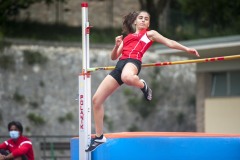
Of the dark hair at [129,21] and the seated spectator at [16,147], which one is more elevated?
the dark hair at [129,21]

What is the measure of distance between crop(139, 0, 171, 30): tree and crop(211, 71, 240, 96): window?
9155mm

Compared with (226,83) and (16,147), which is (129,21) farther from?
(226,83)

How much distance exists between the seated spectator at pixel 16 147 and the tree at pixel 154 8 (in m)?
19.0

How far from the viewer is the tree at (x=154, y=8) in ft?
107

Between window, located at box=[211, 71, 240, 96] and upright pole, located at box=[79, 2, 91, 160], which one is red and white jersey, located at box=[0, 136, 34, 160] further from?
window, located at box=[211, 71, 240, 96]

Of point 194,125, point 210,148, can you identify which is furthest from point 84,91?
point 194,125

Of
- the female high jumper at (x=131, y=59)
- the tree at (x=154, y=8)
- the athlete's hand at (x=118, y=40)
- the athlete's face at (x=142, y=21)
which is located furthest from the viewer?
the tree at (x=154, y=8)

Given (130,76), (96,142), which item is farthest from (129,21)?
(96,142)

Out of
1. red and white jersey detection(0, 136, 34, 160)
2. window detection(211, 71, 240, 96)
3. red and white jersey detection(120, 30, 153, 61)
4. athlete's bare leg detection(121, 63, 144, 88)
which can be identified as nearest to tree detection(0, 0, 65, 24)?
window detection(211, 71, 240, 96)

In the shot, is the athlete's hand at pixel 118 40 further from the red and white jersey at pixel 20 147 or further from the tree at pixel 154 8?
the tree at pixel 154 8

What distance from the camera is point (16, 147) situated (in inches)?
544

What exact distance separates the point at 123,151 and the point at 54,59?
18.5 metres

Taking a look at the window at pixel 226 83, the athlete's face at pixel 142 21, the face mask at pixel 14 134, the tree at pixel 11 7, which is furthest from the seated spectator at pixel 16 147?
the tree at pixel 11 7

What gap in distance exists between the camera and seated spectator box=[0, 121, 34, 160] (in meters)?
13.6
